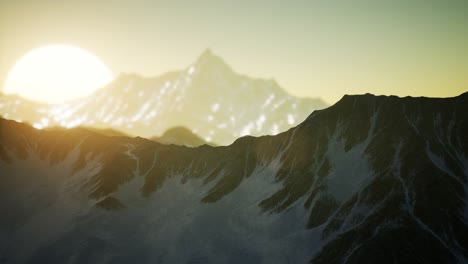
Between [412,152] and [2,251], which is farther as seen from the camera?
[2,251]

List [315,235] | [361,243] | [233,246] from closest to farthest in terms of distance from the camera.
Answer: [361,243]
[315,235]
[233,246]

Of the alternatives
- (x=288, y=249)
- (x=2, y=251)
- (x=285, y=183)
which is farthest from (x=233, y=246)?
(x=2, y=251)

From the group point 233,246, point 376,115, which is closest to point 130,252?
point 233,246

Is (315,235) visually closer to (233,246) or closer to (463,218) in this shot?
(233,246)

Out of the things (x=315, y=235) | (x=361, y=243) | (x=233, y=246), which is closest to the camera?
(x=361, y=243)

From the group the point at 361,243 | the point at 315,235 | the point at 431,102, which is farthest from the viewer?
the point at 431,102

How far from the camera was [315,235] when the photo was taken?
167625mm

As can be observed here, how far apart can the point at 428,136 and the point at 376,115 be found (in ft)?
68.3

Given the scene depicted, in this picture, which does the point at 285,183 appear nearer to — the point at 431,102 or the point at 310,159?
the point at 310,159

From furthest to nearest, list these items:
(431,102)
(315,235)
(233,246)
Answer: (431,102)
(233,246)
(315,235)

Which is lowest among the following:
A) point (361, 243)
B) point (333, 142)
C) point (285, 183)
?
point (361, 243)

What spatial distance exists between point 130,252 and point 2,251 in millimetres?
46359

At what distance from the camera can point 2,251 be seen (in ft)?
645

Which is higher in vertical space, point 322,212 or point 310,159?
point 310,159
